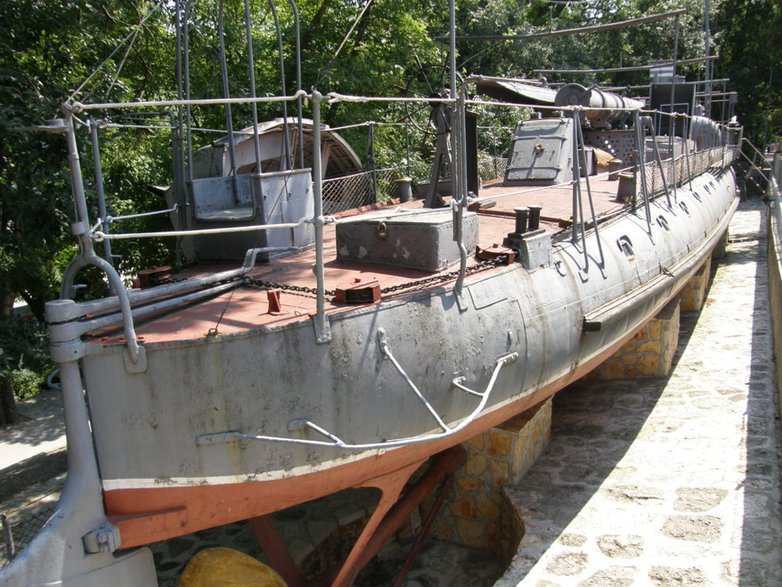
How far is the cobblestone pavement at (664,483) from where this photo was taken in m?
5.39

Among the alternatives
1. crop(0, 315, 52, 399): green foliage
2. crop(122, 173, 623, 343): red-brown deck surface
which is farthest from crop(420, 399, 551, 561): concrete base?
crop(0, 315, 52, 399): green foliage

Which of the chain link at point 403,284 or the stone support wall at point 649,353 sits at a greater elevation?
the chain link at point 403,284

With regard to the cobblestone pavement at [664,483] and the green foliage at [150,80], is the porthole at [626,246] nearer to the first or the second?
the cobblestone pavement at [664,483]

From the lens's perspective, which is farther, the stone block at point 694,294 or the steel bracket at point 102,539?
the stone block at point 694,294

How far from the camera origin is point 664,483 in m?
6.55

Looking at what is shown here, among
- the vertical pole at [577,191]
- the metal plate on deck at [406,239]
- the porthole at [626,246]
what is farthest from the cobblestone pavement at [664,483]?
the metal plate on deck at [406,239]

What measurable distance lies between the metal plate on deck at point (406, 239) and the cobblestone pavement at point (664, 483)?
2543 millimetres

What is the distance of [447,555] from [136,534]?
3.59 metres

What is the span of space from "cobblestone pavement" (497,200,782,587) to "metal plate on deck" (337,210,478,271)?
2.54 meters

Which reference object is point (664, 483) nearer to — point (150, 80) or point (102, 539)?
point (102, 539)

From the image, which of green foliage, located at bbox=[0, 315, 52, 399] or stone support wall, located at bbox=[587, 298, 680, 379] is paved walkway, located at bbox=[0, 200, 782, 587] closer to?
stone support wall, located at bbox=[587, 298, 680, 379]

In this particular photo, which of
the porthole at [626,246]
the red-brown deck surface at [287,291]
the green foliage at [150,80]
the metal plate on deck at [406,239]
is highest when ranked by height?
the green foliage at [150,80]

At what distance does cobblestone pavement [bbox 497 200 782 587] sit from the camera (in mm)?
5387

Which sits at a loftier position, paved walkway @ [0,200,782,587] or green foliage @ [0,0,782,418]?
green foliage @ [0,0,782,418]
